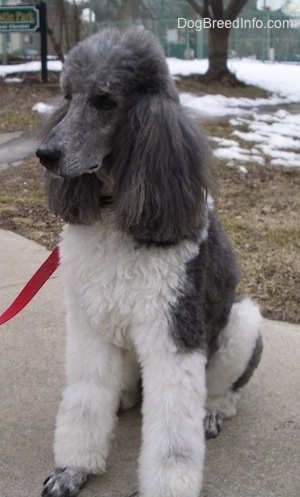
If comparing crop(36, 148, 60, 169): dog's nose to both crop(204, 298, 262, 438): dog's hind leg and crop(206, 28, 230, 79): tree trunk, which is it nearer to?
crop(204, 298, 262, 438): dog's hind leg

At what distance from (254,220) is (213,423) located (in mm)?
3038

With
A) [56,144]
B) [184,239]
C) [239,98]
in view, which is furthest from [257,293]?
[239,98]

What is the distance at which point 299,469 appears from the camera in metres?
2.49

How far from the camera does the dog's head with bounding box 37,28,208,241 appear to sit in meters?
2.10

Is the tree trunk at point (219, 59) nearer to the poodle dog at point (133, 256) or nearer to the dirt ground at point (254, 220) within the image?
the dirt ground at point (254, 220)

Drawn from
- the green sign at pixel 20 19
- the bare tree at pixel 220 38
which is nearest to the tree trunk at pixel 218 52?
the bare tree at pixel 220 38

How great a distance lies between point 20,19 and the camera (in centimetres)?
1333

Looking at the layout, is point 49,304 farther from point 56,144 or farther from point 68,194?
point 56,144

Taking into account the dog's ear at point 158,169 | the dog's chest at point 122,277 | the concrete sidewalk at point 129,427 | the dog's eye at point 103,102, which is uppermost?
the dog's eye at point 103,102

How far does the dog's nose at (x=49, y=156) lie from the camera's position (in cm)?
202

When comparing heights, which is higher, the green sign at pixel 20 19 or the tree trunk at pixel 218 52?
the green sign at pixel 20 19

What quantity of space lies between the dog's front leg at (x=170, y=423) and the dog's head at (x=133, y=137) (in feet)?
1.38

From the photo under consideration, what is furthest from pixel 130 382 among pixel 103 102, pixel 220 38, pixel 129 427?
pixel 220 38

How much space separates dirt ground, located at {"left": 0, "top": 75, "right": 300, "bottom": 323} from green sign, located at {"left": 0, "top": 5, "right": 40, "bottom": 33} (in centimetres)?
647
